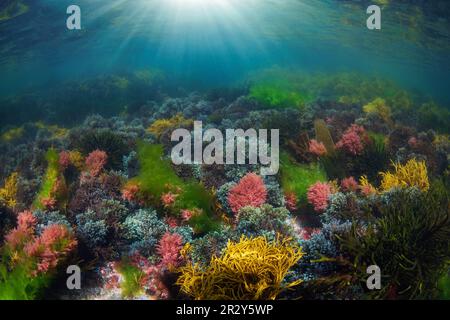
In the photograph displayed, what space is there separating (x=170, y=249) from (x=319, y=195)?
3858 mm

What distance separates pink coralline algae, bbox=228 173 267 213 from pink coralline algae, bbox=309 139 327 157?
2.29 meters

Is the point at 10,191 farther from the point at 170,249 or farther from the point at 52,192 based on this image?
the point at 170,249

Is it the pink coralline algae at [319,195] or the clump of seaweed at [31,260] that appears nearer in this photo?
the clump of seaweed at [31,260]

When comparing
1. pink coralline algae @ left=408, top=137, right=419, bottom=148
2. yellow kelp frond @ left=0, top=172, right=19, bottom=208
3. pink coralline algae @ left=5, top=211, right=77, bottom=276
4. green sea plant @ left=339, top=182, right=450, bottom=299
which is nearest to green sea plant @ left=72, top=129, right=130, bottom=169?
yellow kelp frond @ left=0, top=172, right=19, bottom=208

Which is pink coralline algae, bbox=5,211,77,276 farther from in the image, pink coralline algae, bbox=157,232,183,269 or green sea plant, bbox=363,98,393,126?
green sea plant, bbox=363,98,393,126

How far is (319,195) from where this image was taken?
7.89 meters

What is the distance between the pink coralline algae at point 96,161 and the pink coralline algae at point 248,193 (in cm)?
398

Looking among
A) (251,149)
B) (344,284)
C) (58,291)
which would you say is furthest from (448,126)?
(58,291)

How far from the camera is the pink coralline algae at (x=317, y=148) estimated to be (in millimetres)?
9328

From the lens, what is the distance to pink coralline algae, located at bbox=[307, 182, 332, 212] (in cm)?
778

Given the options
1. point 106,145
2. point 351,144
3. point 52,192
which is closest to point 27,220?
point 52,192

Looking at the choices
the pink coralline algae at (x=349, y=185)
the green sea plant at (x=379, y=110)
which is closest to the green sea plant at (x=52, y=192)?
the pink coralline algae at (x=349, y=185)

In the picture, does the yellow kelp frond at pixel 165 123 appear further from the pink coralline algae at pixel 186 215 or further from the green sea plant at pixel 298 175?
the pink coralline algae at pixel 186 215

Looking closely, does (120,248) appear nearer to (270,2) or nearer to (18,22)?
(18,22)
